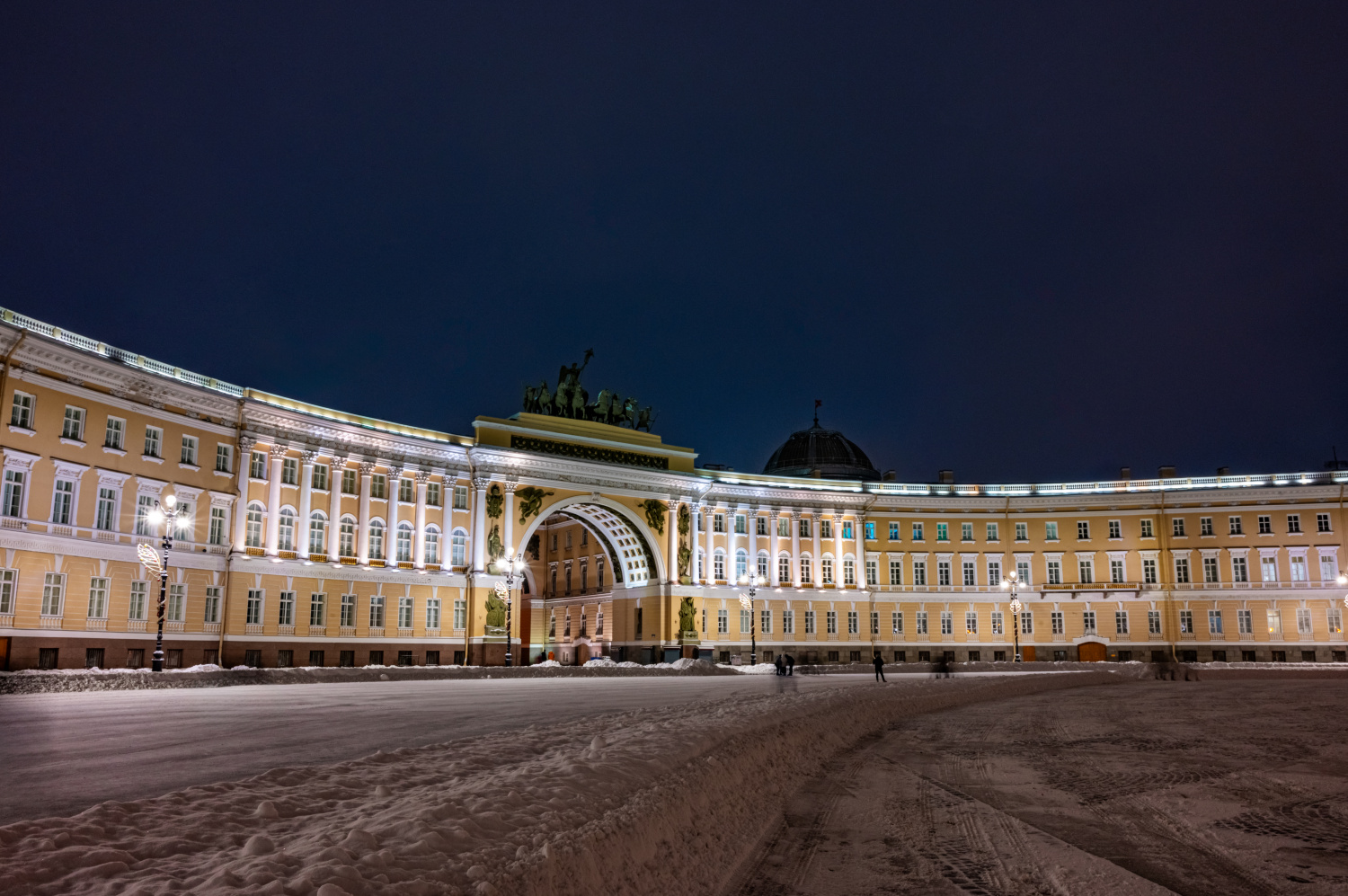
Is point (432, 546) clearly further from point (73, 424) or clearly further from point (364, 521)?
point (73, 424)

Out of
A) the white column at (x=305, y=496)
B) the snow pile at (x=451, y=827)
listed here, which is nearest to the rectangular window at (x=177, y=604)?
the white column at (x=305, y=496)

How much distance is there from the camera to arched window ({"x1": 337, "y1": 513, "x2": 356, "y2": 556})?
187 ft

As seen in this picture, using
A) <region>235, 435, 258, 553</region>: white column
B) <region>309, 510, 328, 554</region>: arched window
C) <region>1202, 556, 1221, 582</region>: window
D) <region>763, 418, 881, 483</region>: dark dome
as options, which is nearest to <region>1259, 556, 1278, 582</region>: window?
<region>1202, 556, 1221, 582</region>: window

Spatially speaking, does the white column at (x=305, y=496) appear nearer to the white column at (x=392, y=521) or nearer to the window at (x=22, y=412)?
the white column at (x=392, y=521)

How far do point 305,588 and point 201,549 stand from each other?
22.7 ft

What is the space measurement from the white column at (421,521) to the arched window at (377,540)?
6.56 ft

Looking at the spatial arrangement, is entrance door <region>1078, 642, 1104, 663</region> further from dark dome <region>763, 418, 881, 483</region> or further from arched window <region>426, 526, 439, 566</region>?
arched window <region>426, 526, 439, 566</region>

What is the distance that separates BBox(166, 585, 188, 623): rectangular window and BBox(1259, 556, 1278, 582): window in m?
73.9

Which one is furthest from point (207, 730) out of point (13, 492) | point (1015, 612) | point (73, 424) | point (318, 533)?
point (1015, 612)

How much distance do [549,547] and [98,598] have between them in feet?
167

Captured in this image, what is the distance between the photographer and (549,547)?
300ft

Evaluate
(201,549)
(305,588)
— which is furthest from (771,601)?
(201,549)

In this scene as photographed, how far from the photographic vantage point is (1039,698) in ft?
108

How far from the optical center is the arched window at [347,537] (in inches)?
2239
